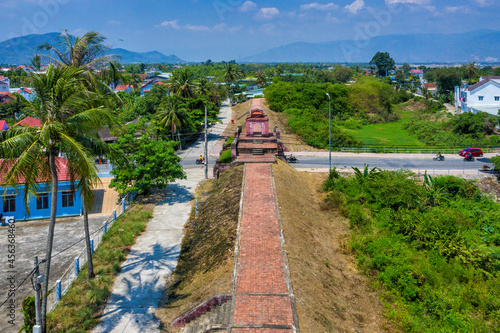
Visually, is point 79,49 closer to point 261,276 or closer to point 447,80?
point 261,276

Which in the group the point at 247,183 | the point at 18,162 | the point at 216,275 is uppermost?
the point at 18,162

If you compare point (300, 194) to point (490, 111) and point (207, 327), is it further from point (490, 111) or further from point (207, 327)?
point (490, 111)

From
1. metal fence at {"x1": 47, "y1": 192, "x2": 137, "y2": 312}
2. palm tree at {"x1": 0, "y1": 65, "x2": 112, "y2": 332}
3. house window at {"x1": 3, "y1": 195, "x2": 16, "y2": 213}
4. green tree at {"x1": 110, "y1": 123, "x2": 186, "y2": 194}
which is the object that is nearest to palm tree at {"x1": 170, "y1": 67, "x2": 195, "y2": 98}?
green tree at {"x1": 110, "y1": 123, "x2": 186, "y2": 194}

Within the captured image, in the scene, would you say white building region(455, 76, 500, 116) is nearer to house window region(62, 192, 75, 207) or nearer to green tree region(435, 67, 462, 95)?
green tree region(435, 67, 462, 95)

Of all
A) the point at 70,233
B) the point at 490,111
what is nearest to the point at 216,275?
the point at 70,233

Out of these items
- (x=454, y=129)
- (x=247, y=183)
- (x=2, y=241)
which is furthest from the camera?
(x=454, y=129)

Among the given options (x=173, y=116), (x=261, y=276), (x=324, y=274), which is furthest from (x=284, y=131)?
(x=261, y=276)
